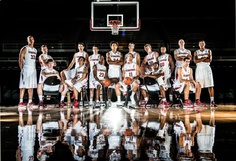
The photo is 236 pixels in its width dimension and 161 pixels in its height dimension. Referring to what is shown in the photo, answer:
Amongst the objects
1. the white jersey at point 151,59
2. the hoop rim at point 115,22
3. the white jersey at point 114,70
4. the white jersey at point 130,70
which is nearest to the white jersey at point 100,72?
the white jersey at point 114,70

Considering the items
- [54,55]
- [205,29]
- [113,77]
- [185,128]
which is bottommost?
[185,128]

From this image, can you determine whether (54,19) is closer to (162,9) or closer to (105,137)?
(162,9)

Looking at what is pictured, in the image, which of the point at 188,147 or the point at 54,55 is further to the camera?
the point at 54,55

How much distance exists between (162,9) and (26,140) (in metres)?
11.1

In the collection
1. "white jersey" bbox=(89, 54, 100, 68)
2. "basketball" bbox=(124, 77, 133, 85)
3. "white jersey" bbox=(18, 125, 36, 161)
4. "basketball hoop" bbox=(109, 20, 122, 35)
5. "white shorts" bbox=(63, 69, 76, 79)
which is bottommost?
"white jersey" bbox=(18, 125, 36, 161)

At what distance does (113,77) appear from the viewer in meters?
7.30

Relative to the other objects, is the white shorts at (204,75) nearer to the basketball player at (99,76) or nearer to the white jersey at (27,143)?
the basketball player at (99,76)

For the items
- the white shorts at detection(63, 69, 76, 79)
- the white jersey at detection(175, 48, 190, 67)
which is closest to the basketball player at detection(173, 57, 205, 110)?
the white jersey at detection(175, 48, 190, 67)

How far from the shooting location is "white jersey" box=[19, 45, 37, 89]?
7.09 meters

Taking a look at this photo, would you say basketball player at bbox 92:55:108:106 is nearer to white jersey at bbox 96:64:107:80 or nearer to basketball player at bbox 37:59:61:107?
white jersey at bbox 96:64:107:80

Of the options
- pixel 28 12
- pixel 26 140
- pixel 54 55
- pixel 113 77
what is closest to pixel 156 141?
pixel 26 140

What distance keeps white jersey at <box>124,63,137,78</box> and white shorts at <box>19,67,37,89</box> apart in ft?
7.02

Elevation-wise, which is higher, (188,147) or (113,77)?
(113,77)

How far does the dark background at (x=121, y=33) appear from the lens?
36.5 ft
